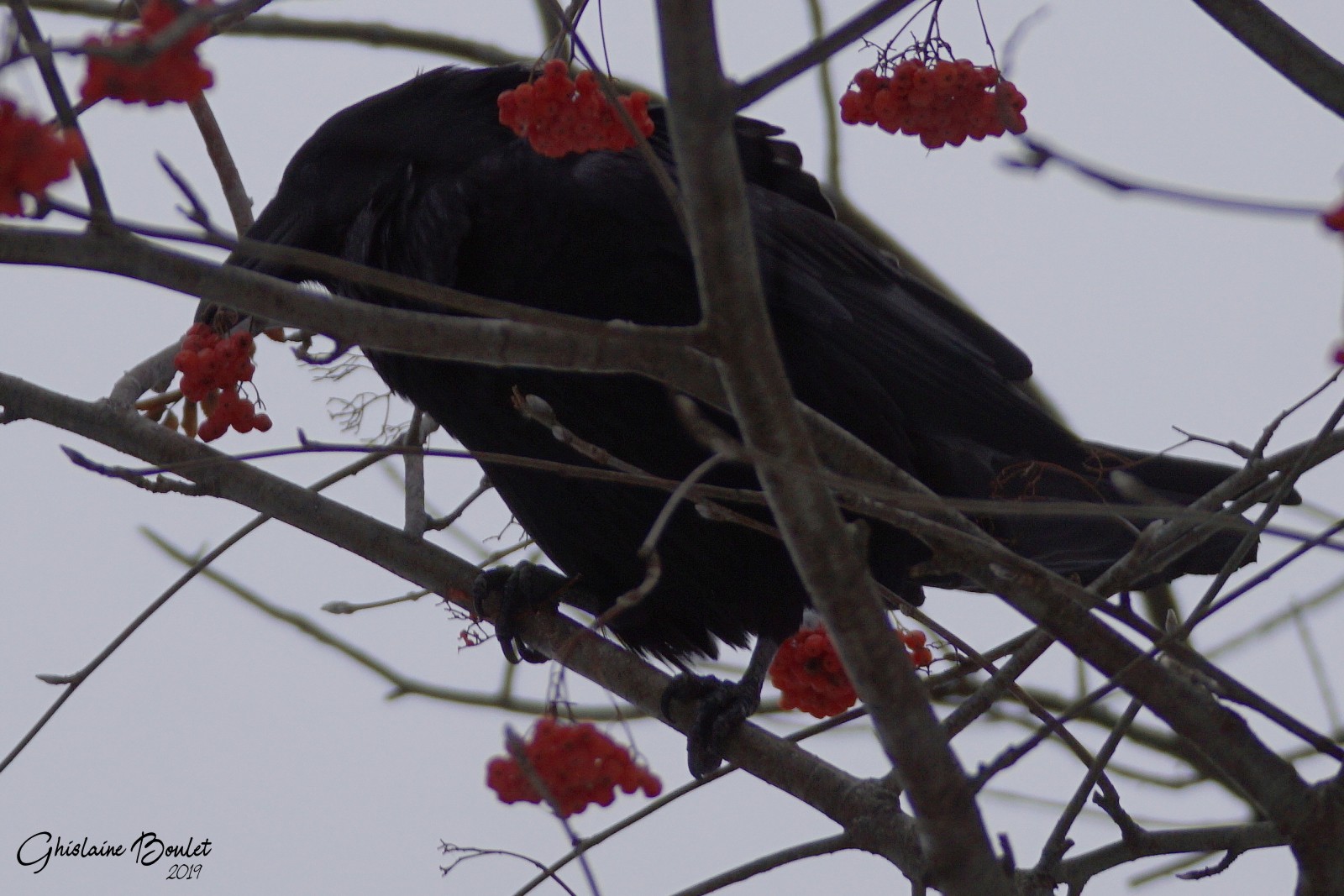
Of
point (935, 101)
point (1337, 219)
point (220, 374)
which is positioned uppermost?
point (935, 101)

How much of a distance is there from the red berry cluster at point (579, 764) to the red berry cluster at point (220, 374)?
0.84m

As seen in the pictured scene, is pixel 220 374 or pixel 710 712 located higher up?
pixel 220 374

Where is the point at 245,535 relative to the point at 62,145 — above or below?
above

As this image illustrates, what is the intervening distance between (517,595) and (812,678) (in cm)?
56

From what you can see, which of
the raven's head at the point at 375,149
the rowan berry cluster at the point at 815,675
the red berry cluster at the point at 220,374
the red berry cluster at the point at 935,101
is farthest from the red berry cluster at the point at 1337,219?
the raven's head at the point at 375,149

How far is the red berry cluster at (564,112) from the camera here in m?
1.60

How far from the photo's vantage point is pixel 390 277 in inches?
37.1

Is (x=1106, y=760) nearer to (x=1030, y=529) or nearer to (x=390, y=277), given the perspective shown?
(x=390, y=277)

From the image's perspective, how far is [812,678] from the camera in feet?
7.29

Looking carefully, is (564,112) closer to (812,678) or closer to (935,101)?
(935,101)

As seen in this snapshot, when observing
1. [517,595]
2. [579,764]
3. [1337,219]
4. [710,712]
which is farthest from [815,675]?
[1337,219]

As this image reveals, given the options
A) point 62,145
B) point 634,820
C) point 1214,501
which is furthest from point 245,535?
point 1214,501

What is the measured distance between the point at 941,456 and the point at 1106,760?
1.11m

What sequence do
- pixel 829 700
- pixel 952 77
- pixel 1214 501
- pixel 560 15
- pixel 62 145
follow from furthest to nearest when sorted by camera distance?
pixel 829 700 < pixel 952 77 < pixel 1214 501 < pixel 560 15 < pixel 62 145
